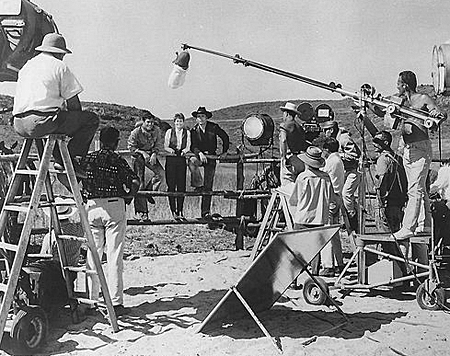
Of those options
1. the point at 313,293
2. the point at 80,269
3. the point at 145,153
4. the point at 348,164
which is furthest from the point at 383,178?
the point at 80,269

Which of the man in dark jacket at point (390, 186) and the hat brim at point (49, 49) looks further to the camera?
the man in dark jacket at point (390, 186)

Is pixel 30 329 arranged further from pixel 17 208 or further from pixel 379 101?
pixel 379 101

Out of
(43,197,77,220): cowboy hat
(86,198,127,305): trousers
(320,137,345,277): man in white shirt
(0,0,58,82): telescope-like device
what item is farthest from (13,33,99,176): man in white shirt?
(320,137,345,277): man in white shirt

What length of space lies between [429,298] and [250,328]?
181 centimetres

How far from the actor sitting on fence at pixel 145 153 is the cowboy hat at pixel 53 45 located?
4146mm

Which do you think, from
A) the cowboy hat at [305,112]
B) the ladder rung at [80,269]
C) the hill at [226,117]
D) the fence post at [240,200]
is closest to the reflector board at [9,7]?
the ladder rung at [80,269]

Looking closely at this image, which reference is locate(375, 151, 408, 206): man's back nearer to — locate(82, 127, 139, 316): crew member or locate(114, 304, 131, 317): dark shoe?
locate(82, 127, 139, 316): crew member

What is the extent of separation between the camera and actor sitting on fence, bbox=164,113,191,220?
8844 millimetres

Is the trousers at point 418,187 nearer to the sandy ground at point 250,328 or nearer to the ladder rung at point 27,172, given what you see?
the sandy ground at point 250,328

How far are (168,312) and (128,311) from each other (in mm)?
355

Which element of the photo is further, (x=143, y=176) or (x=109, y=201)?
(x=143, y=176)

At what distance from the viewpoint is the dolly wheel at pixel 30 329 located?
14.6ft

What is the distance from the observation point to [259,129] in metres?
9.24

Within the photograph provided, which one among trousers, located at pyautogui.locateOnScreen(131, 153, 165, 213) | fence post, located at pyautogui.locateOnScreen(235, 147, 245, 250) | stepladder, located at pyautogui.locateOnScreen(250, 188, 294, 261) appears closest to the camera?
stepladder, located at pyautogui.locateOnScreen(250, 188, 294, 261)
